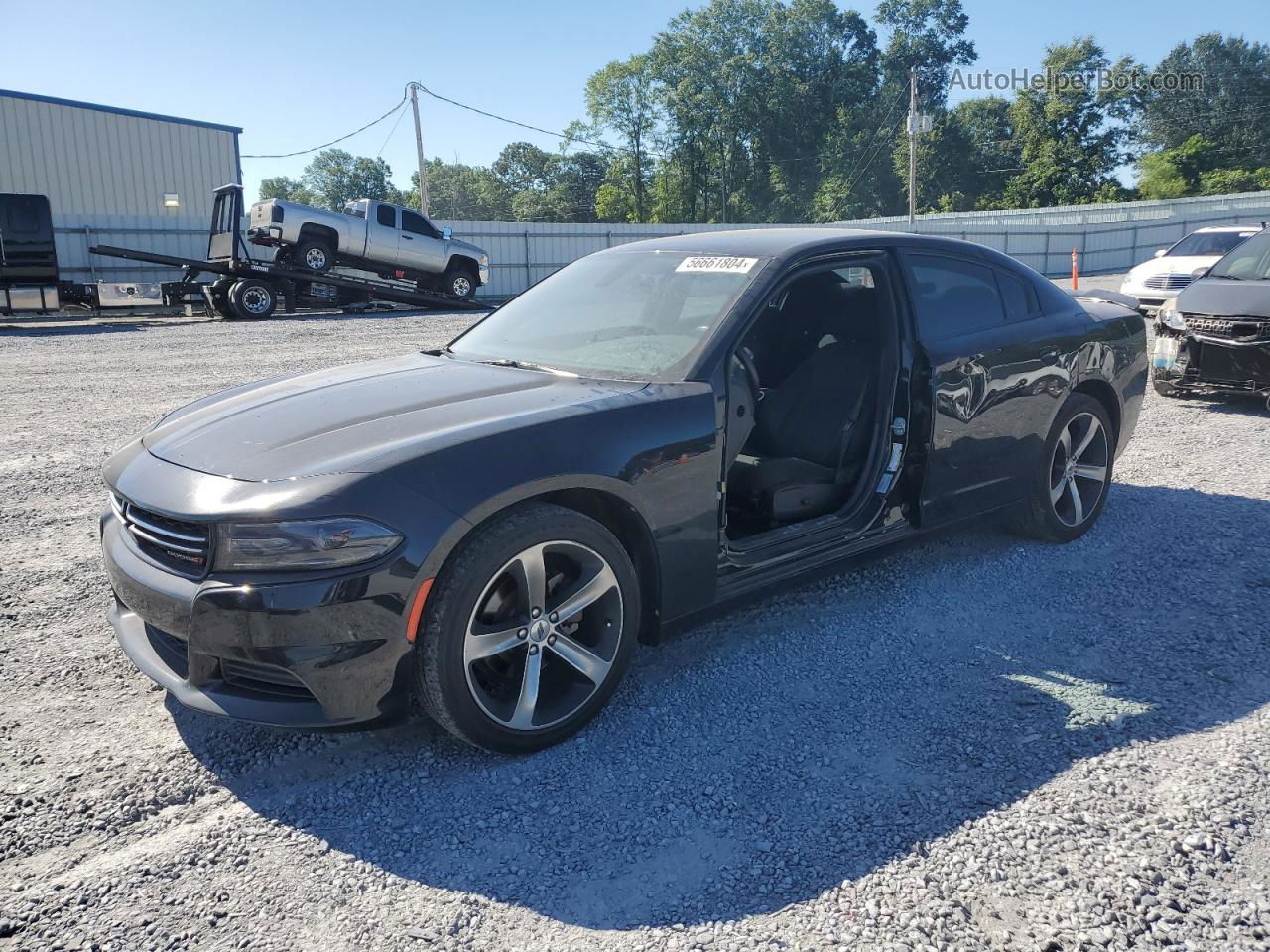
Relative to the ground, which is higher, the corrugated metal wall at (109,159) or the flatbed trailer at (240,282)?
the corrugated metal wall at (109,159)

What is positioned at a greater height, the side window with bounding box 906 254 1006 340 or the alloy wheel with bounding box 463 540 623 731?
the side window with bounding box 906 254 1006 340

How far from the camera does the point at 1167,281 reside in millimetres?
14992

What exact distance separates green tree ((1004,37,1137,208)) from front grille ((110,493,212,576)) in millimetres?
66501

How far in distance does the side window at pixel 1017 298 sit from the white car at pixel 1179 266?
1159cm

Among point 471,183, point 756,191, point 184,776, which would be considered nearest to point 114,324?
point 184,776

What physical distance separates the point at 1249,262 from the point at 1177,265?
7.61 meters

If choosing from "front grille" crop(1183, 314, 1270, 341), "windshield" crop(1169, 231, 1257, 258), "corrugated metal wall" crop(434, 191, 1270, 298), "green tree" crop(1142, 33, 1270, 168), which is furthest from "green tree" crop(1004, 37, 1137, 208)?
"front grille" crop(1183, 314, 1270, 341)

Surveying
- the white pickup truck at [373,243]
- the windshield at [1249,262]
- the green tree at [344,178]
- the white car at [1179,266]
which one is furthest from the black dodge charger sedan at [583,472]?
the green tree at [344,178]

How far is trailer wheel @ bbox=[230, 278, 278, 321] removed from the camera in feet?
60.8

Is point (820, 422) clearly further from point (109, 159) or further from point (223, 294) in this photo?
point (109, 159)

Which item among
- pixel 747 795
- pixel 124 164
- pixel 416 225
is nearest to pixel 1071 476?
pixel 747 795

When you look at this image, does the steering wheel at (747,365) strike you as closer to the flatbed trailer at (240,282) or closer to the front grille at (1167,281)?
the front grille at (1167,281)

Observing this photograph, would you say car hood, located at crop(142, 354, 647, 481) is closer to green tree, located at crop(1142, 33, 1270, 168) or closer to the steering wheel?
the steering wheel

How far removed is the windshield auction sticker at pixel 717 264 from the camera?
3.77 meters
